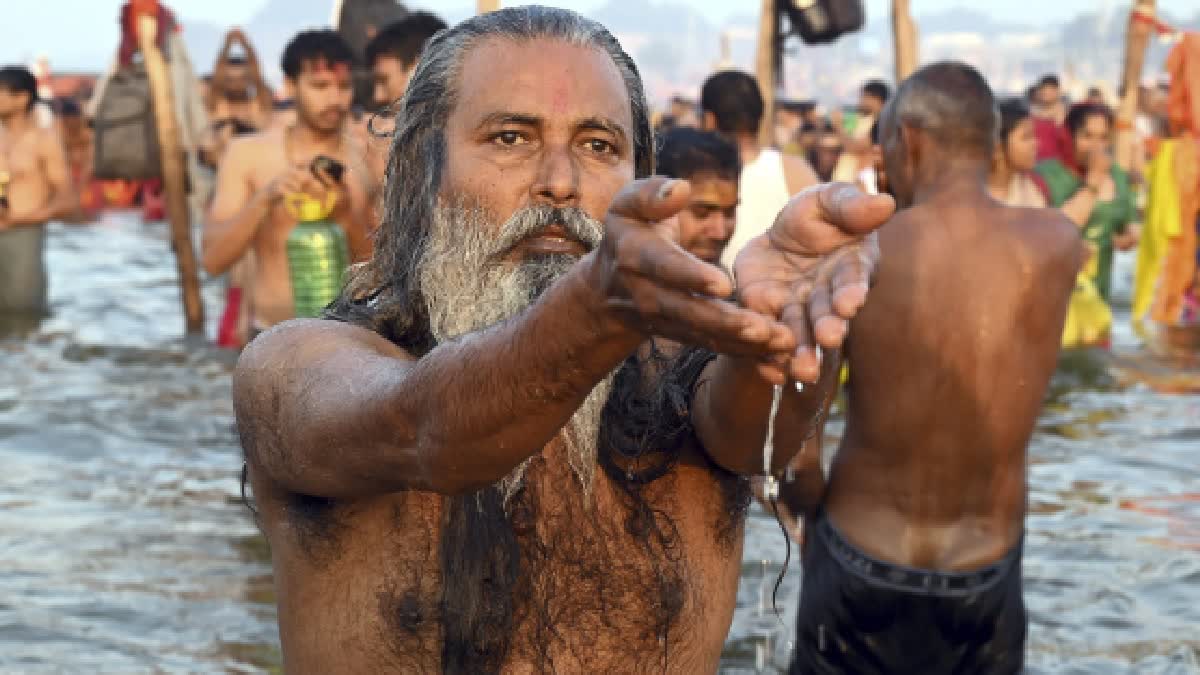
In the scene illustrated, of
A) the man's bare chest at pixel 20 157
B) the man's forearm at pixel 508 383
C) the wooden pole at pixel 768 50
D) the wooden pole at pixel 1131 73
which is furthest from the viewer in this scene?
the wooden pole at pixel 1131 73

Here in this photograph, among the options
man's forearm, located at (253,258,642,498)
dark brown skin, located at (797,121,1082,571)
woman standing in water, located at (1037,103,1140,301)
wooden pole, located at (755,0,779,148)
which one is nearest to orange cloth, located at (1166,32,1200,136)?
woman standing in water, located at (1037,103,1140,301)

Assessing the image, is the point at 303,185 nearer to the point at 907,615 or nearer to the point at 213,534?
the point at 213,534

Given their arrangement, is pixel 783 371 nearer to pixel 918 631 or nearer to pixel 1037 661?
pixel 918 631

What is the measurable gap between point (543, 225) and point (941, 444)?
2125mm

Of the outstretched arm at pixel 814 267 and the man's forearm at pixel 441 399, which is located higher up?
the outstretched arm at pixel 814 267

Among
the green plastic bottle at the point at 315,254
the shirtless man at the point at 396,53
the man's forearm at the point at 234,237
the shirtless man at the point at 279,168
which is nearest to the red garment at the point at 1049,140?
the shirtless man at the point at 396,53

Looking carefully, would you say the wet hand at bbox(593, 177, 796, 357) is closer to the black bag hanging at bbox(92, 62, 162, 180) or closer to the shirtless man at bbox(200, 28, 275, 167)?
the shirtless man at bbox(200, 28, 275, 167)

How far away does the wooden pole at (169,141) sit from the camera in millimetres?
10977

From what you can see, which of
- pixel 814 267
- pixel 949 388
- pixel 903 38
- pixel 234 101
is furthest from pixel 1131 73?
pixel 814 267

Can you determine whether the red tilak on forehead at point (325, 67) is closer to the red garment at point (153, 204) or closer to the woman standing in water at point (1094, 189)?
the woman standing in water at point (1094, 189)

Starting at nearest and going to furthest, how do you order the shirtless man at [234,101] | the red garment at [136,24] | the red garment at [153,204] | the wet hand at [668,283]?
the wet hand at [668,283] → the red garment at [136,24] → the shirtless man at [234,101] → the red garment at [153,204]

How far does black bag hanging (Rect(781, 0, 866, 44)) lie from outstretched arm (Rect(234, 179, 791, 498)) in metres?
9.31

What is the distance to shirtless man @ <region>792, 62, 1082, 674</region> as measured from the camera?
4125 millimetres

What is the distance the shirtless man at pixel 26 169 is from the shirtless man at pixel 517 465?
414 inches
